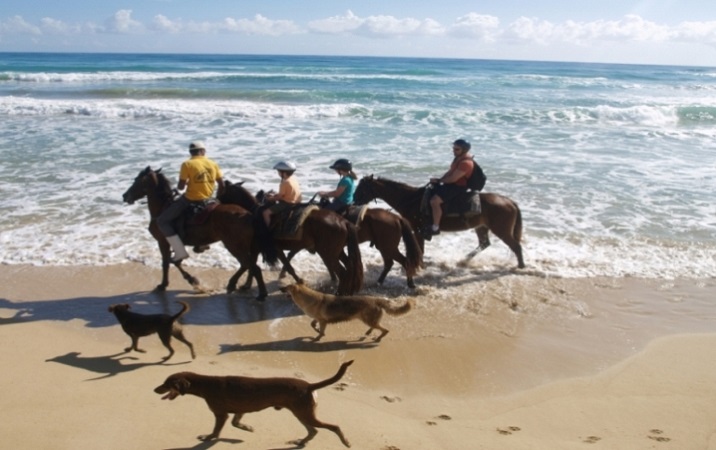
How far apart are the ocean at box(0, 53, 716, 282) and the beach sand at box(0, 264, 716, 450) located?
2.87ft

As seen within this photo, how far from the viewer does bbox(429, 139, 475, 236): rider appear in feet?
30.4

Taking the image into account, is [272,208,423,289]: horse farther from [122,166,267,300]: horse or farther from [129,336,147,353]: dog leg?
[129,336,147,353]: dog leg


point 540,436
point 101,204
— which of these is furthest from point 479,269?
point 101,204

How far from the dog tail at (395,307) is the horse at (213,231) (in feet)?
7.05

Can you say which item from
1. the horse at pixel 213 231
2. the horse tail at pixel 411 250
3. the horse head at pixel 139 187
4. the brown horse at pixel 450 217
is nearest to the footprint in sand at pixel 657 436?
the horse tail at pixel 411 250

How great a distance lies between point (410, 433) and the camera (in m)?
5.11

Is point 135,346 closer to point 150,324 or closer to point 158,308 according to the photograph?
point 150,324

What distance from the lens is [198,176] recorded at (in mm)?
8219

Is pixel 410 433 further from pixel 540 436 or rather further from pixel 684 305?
pixel 684 305

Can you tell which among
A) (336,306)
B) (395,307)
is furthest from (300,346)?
(395,307)

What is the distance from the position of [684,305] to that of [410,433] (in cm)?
538

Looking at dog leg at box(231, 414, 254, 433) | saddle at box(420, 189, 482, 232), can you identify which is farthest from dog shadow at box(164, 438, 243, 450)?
saddle at box(420, 189, 482, 232)

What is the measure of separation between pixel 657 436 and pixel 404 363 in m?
2.57

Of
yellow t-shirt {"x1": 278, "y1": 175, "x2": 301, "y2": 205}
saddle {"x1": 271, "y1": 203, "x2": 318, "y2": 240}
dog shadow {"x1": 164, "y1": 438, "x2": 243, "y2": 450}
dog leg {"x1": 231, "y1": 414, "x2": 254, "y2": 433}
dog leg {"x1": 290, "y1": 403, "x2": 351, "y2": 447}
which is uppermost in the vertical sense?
yellow t-shirt {"x1": 278, "y1": 175, "x2": 301, "y2": 205}
